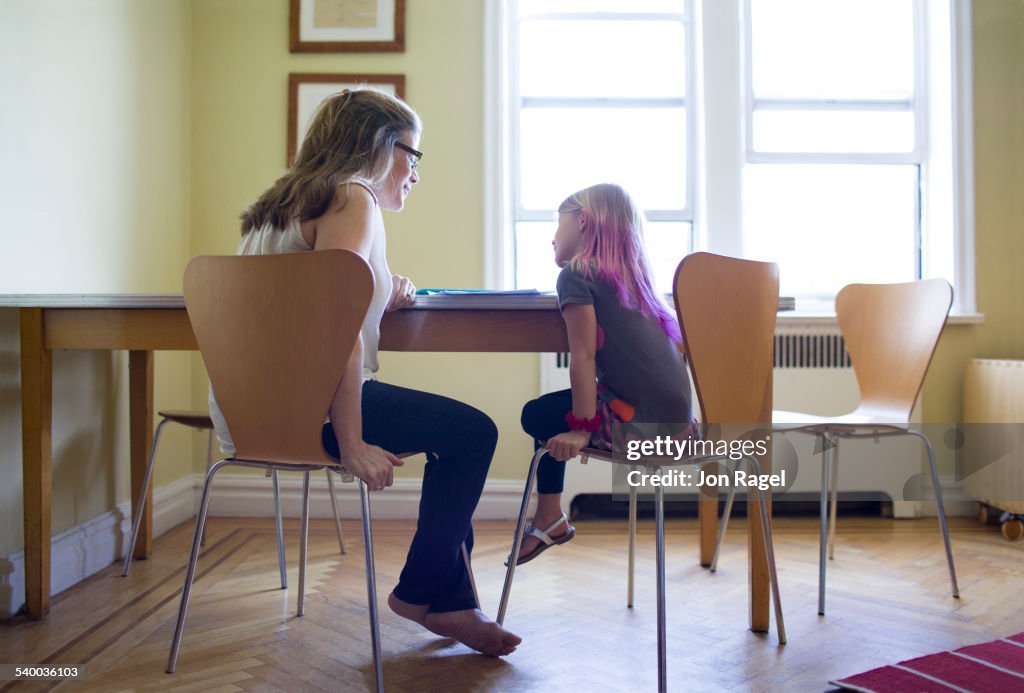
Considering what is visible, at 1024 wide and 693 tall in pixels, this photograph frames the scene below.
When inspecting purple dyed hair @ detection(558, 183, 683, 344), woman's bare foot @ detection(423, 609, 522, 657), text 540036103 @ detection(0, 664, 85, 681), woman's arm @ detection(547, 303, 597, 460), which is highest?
purple dyed hair @ detection(558, 183, 683, 344)

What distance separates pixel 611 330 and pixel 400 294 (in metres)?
0.44

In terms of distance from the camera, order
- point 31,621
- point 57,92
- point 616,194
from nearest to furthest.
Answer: point 616,194 < point 31,621 < point 57,92

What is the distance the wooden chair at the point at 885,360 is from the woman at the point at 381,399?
2.96ft

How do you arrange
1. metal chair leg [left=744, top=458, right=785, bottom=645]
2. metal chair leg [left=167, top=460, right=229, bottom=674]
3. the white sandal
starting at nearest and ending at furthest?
metal chair leg [left=167, top=460, right=229, bottom=674] < metal chair leg [left=744, top=458, right=785, bottom=645] < the white sandal

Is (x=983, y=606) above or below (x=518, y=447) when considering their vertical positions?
below

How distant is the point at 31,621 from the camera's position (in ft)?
6.26

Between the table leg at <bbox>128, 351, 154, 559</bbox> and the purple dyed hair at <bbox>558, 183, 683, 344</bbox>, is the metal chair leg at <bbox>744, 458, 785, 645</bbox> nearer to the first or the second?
the purple dyed hair at <bbox>558, 183, 683, 344</bbox>

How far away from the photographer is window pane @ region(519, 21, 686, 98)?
10.7 feet

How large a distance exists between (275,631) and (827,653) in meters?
1.20

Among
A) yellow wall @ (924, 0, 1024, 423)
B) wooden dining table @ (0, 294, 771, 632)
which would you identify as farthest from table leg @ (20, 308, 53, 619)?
yellow wall @ (924, 0, 1024, 423)

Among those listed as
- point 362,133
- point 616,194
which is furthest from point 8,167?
point 616,194

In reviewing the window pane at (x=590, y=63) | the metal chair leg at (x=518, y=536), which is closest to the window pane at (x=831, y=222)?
the window pane at (x=590, y=63)

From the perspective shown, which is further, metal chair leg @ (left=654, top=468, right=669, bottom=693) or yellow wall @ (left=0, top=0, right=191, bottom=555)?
yellow wall @ (left=0, top=0, right=191, bottom=555)

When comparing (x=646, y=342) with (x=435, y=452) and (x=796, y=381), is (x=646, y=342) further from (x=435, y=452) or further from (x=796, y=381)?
(x=796, y=381)
